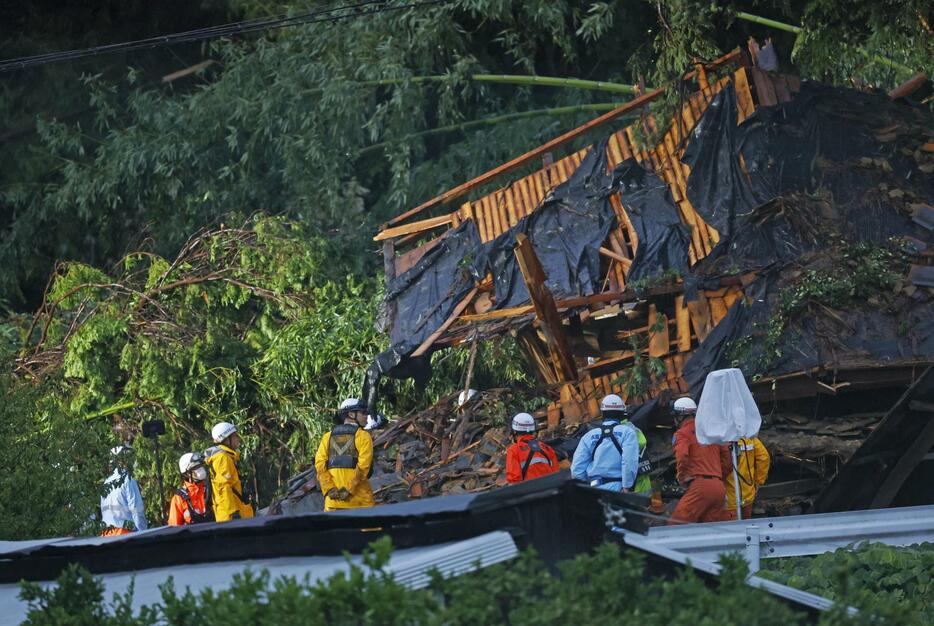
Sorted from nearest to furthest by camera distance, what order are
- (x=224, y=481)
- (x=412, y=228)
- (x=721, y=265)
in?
(x=224, y=481)
(x=721, y=265)
(x=412, y=228)

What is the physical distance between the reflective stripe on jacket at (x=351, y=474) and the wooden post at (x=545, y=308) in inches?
97.2

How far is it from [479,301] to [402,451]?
1877 mm

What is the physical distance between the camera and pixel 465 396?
13.4m

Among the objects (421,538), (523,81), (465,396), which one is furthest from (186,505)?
(523,81)

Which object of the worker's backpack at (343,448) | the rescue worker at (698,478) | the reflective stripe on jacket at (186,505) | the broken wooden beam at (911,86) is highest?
the broken wooden beam at (911,86)

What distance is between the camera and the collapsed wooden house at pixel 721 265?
11.8 meters

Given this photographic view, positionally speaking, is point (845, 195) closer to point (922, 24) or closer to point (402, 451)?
point (922, 24)

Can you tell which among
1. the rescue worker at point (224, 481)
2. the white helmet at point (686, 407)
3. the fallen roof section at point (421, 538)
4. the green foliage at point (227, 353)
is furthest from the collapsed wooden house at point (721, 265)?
the fallen roof section at point (421, 538)

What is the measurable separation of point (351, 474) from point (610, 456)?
2.12 meters

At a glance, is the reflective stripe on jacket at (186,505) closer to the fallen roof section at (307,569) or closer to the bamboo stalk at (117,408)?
the bamboo stalk at (117,408)

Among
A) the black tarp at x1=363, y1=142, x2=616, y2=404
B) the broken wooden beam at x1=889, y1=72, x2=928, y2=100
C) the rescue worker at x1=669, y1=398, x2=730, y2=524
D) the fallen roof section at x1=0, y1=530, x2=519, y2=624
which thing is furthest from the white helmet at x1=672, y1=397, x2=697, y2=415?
the broken wooden beam at x1=889, y1=72, x2=928, y2=100

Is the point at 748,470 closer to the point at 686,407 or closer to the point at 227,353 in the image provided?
the point at 686,407

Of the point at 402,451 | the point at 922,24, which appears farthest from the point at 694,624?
the point at 402,451

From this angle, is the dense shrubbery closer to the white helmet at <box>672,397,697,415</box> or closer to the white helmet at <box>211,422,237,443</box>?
the white helmet at <box>672,397,697,415</box>
